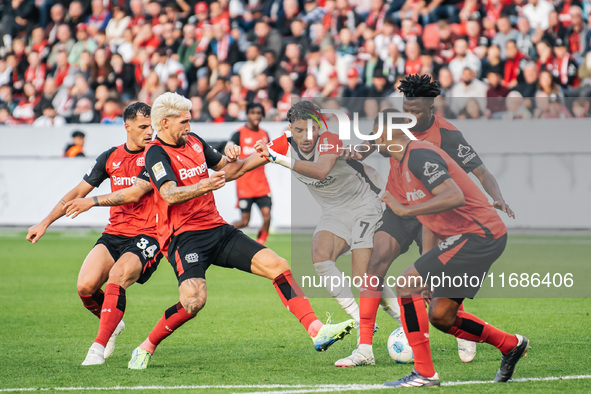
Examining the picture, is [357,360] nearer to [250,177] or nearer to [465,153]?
[465,153]

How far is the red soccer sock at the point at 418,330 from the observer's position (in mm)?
6035

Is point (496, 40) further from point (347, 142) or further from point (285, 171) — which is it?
point (347, 142)

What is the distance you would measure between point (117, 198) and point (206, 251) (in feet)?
3.33

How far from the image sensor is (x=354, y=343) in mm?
8148

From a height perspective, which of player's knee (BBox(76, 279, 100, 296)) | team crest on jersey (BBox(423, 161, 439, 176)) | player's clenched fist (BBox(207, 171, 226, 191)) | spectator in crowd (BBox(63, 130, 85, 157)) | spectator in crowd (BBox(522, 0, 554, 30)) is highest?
spectator in crowd (BBox(522, 0, 554, 30))

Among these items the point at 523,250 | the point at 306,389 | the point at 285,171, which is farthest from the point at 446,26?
the point at 306,389

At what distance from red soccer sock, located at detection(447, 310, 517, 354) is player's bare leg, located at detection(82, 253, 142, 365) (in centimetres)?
275

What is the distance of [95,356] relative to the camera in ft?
23.5

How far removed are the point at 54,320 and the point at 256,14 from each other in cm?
1394

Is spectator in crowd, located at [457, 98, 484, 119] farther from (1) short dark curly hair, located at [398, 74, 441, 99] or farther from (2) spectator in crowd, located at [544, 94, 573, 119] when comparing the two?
(1) short dark curly hair, located at [398, 74, 441, 99]

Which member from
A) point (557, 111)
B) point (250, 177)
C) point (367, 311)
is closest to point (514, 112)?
point (557, 111)

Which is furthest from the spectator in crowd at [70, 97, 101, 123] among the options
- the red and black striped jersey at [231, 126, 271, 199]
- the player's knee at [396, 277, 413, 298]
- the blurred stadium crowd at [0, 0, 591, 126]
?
the player's knee at [396, 277, 413, 298]

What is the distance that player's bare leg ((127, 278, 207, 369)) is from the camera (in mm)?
6781

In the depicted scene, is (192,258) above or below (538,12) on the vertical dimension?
below
